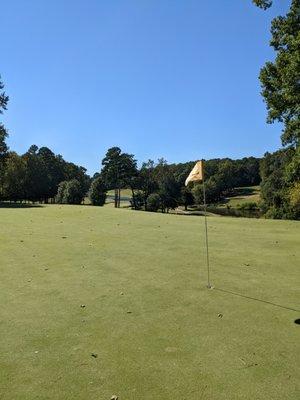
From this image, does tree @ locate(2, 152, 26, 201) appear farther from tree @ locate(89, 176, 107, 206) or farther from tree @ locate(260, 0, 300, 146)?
tree @ locate(260, 0, 300, 146)

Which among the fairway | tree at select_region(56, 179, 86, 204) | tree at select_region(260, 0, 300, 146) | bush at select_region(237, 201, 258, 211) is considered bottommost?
the fairway

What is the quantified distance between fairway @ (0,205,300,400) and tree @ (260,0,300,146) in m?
11.7

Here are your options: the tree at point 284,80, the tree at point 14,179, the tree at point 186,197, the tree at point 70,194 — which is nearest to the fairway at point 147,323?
the tree at point 284,80

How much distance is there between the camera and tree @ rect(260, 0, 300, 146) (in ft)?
79.1

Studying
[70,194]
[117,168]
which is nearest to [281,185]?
[117,168]

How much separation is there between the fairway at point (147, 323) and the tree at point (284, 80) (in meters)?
11.7

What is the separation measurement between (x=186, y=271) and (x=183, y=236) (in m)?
6.84

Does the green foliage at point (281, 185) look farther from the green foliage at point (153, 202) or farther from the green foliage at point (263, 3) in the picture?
the green foliage at point (153, 202)

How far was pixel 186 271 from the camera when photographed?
1209 centimetres

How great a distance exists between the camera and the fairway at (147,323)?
5.78 m

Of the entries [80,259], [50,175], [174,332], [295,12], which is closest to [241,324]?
[174,332]

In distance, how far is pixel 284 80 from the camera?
24.1 metres

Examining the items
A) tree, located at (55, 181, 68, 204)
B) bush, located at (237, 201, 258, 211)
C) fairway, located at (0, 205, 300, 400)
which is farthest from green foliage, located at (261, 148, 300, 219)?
tree, located at (55, 181, 68, 204)

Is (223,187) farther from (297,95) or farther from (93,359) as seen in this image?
(93,359)
